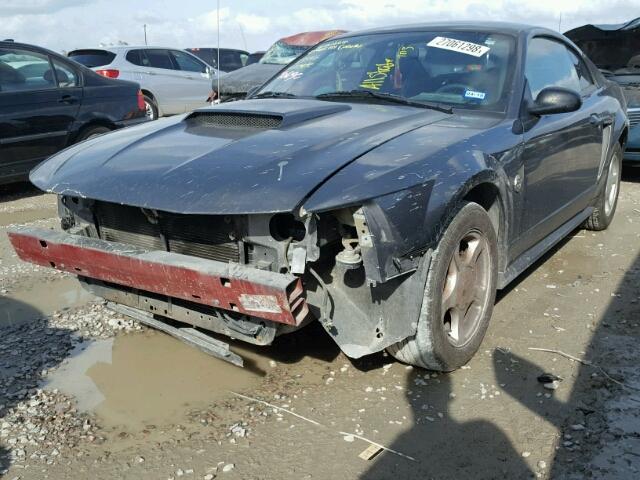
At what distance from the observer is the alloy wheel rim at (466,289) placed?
2953mm

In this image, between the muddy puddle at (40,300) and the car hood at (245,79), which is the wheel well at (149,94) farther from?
the muddy puddle at (40,300)

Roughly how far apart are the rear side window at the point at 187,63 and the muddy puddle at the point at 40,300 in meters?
9.30

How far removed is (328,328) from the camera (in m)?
2.64

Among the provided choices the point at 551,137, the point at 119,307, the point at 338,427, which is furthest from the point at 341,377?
the point at 551,137

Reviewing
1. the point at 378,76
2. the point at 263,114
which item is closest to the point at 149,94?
the point at 378,76

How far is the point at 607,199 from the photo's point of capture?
5402 mm

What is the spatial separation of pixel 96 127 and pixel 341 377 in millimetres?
5384

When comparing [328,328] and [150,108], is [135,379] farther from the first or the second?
[150,108]

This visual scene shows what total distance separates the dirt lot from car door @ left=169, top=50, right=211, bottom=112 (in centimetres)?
932

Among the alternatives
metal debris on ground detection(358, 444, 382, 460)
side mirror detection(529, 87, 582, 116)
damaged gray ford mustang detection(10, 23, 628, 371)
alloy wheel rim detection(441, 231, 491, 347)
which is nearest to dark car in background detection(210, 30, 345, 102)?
damaged gray ford mustang detection(10, 23, 628, 371)

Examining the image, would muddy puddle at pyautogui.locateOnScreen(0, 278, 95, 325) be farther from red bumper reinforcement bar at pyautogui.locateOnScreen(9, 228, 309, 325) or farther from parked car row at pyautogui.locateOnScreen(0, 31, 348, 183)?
parked car row at pyautogui.locateOnScreen(0, 31, 348, 183)

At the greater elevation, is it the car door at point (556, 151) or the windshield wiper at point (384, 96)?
the windshield wiper at point (384, 96)

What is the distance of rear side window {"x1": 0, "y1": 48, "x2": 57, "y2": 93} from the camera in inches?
258

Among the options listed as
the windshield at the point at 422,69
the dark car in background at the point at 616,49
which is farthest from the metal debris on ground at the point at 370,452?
the dark car in background at the point at 616,49
